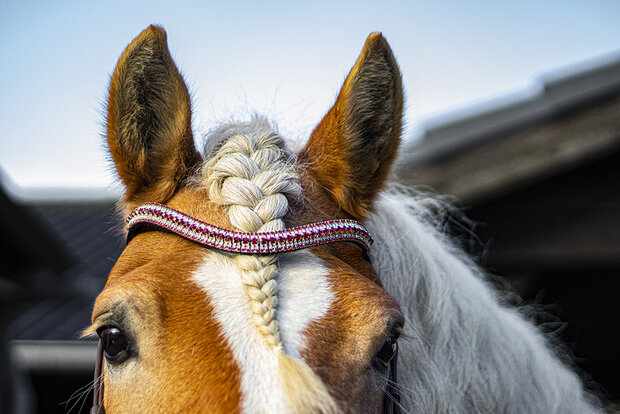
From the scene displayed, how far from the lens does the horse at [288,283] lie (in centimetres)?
113

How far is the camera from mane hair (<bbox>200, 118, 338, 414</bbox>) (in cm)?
101

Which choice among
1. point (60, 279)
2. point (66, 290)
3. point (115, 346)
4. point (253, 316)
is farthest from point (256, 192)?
point (66, 290)

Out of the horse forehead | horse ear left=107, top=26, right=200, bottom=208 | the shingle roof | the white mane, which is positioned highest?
horse ear left=107, top=26, right=200, bottom=208

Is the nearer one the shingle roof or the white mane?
the white mane

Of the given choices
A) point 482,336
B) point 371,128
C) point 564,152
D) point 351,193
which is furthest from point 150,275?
point 564,152

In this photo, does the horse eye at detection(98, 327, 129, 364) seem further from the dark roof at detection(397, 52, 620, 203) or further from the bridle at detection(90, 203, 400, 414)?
the dark roof at detection(397, 52, 620, 203)

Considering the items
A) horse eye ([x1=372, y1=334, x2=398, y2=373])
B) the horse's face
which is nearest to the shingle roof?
the horse's face

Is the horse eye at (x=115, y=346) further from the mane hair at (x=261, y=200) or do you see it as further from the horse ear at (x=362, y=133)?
the horse ear at (x=362, y=133)

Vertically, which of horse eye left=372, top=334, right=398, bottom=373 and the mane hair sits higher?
the mane hair

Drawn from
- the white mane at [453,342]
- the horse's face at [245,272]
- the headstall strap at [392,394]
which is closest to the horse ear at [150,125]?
the horse's face at [245,272]

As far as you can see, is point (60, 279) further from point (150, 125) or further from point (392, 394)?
point (392, 394)

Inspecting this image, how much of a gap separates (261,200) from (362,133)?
48 centimetres

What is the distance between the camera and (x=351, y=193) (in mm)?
1639

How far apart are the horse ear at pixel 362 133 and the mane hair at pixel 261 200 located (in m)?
0.15
